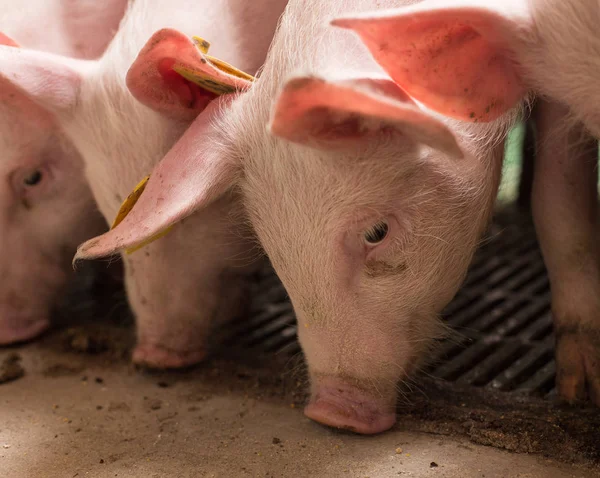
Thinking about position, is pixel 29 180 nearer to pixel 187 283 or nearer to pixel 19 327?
pixel 19 327

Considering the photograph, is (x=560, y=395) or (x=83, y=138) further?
(x=83, y=138)

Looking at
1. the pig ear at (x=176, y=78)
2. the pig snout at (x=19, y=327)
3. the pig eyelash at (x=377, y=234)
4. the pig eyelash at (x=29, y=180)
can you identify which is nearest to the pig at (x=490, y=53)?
the pig eyelash at (x=377, y=234)

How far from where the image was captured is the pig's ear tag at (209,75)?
179 cm

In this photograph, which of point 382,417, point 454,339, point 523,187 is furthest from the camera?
point 523,187

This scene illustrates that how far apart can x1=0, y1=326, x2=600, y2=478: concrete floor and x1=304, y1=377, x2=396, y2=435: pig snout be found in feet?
0.11

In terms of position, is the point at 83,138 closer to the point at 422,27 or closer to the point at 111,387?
the point at 111,387

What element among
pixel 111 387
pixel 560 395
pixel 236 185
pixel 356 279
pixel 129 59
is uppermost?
pixel 129 59

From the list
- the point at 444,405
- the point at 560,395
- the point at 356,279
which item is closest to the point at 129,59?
the point at 356,279

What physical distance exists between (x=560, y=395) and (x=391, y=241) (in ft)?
2.32

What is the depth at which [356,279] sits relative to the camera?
69.8 inches

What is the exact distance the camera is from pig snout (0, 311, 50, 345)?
2.57 metres

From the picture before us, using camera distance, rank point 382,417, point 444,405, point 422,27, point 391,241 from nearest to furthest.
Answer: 1. point 422,27
2. point 391,241
3. point 382,417
4. point 444,405

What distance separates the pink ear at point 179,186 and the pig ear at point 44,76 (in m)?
0.46

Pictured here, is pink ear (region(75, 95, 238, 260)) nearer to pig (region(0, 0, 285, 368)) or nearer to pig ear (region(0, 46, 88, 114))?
pig (region(0, 0, 285, 368))
